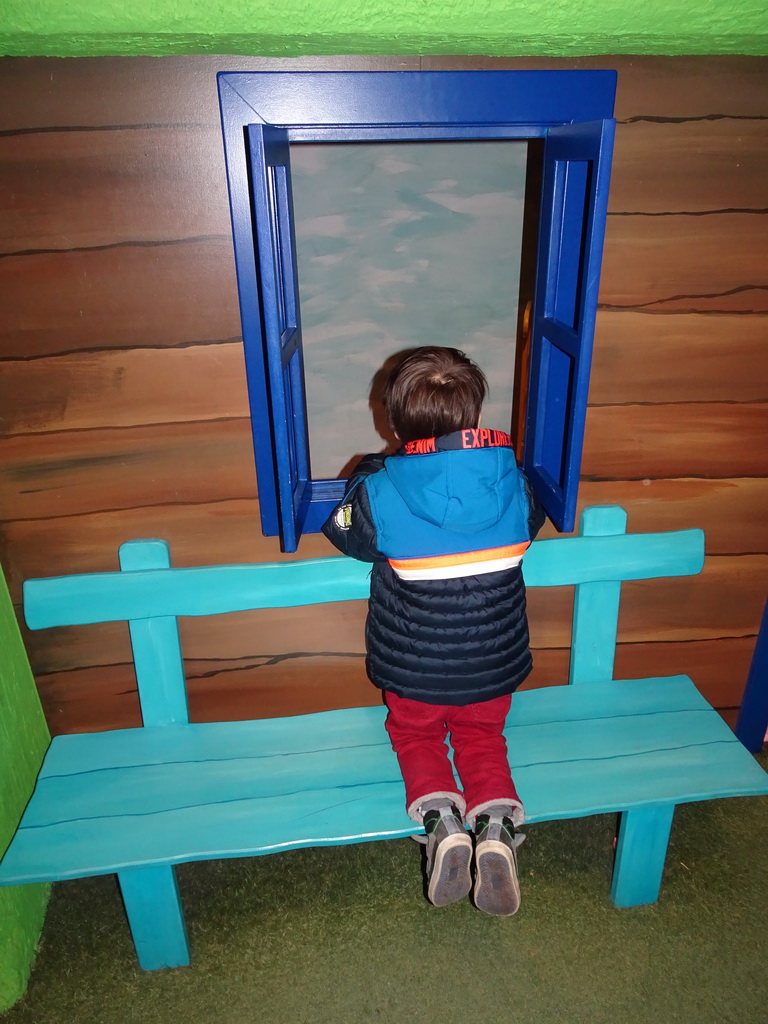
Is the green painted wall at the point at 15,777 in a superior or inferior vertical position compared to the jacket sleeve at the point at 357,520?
inferior

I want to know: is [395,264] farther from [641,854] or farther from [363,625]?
[641,854]

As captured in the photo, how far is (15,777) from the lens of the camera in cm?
215

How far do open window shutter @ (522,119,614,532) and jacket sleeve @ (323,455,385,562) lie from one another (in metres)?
0.50

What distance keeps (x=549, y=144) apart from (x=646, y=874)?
2046 mm

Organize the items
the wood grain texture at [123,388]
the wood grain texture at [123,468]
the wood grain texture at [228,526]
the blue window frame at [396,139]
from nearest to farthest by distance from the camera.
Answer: the blue window frame at [396,139]
the wood grain texture at [123,388]
the wood grain texture at [123,468]
the wood grain texture at [228,526]

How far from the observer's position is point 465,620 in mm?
1896

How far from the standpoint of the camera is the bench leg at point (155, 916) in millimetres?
1937

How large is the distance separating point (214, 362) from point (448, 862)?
1.39 metres

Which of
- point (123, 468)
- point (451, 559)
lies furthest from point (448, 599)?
point (123, 468)

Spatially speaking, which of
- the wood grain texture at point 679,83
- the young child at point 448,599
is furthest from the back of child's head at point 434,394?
the wood grain texture at point 679,83

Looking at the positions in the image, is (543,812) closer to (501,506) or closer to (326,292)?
(501,506)

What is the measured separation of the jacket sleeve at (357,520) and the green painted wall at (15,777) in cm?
102

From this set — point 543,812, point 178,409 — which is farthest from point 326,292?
point 543,812

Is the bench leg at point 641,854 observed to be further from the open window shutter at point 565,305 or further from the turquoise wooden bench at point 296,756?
the open window shutter at point 565,305
